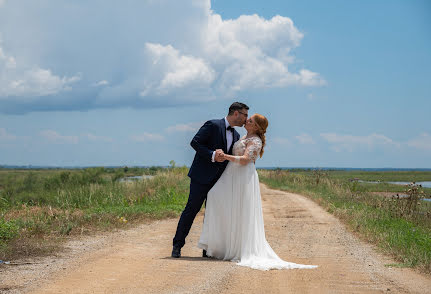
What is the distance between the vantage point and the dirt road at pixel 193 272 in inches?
223

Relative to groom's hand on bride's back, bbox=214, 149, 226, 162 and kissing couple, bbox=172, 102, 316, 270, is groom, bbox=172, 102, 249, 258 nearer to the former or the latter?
kissing couple, bbox=172, 102, 316, 270

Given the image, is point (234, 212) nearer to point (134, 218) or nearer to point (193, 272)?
point (193, 272)

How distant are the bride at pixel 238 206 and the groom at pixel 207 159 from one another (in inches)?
5.4

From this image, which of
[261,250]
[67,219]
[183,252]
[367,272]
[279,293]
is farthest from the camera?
[67,219]

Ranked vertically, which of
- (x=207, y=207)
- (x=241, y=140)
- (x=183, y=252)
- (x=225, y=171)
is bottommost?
(x=183, y=252)

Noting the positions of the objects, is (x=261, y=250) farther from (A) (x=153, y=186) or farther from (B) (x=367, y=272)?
(A) (x=153, y=186)

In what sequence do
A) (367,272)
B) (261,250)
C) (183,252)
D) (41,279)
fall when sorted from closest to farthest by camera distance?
(41,279) < (367,272) < (261,250) < (183,252)

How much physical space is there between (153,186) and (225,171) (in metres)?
13.1

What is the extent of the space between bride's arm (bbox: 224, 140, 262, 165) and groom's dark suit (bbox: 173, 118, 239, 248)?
12.7 inches

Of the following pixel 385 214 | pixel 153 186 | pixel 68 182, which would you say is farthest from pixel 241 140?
pixel 68 182

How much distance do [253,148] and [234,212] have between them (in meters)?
1.07

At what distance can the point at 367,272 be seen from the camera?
6.75 metres

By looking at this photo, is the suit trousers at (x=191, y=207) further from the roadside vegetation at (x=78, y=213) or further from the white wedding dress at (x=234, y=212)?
the roadside vegetation at (x=78, y=213)

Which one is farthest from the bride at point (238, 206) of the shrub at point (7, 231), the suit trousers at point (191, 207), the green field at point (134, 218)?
the shrub at point (7, 231)
